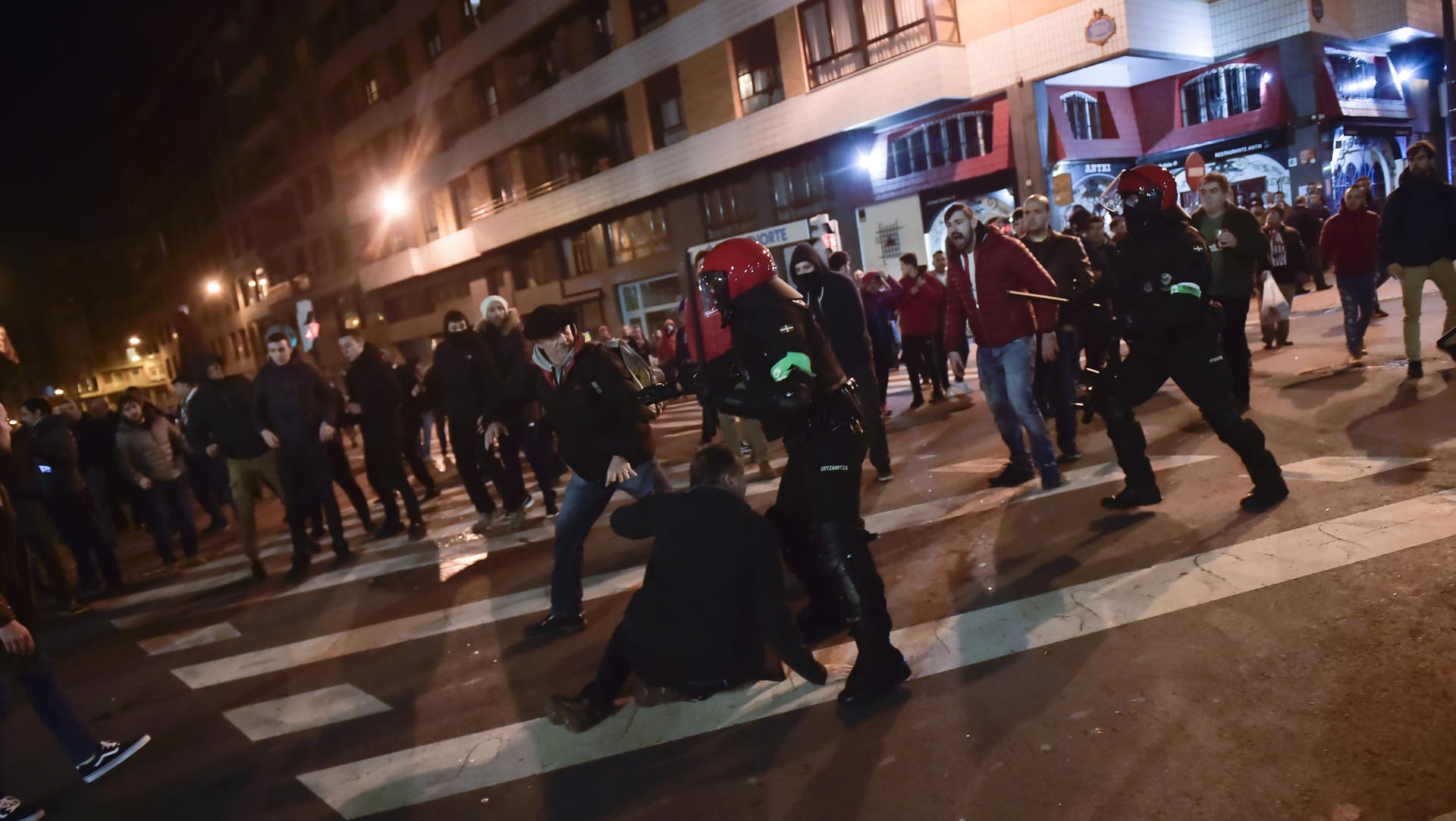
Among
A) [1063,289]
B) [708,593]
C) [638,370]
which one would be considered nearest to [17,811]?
[708,593]

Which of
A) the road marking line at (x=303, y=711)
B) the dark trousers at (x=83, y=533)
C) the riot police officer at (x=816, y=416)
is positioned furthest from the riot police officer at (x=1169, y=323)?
the dark trousers at (x=83, y=533)

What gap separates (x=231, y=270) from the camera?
58750mm

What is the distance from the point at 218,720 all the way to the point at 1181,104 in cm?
2375

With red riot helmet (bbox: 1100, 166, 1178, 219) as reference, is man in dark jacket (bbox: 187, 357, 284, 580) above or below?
below

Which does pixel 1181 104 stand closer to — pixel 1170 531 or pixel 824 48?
pixel 824 48

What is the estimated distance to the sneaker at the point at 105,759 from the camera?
174 inches

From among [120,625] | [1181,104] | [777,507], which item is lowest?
[120,625]

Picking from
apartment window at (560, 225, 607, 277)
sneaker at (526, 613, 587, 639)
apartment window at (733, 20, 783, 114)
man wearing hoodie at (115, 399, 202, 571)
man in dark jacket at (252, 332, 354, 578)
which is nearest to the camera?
sneaker at (526, 613, 587, 639)

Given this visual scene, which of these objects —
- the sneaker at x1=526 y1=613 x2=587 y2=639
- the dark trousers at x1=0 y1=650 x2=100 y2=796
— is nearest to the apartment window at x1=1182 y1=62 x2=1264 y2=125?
the sneaker at x1=526 y1=613 x2=587 y2=639

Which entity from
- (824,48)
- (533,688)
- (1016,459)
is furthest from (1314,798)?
(824,48)

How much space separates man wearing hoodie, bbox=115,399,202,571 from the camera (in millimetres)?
9969

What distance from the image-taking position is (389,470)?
876 centimetres

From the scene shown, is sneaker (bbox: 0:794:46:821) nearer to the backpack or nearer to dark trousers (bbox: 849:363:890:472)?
the backpack

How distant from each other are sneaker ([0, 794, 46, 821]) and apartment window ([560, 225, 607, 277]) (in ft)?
87.1
